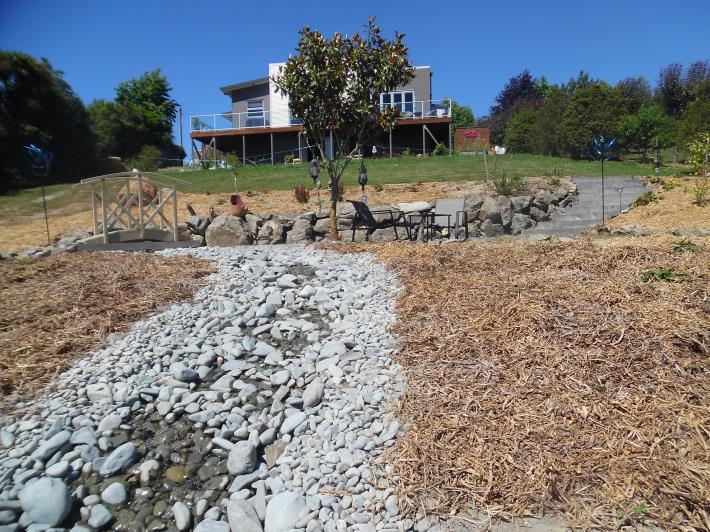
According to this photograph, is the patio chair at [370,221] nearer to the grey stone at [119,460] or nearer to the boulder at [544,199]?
the boulder at [544,199]

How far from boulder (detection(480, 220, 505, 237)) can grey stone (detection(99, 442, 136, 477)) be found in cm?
855

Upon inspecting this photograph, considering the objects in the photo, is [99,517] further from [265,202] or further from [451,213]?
[265,202]

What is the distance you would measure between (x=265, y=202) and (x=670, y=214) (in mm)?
8800

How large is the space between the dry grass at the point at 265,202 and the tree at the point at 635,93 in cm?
2372

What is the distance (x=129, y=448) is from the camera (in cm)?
271

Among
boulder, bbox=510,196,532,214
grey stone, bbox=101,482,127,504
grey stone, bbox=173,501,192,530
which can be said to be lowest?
grey stone, bbox=173,501,192,530

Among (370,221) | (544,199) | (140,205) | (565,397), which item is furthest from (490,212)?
(565,397)

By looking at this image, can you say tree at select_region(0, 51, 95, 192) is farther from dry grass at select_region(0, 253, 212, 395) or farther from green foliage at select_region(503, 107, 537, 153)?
green foliage at select_region(503, 107, 537, 153)

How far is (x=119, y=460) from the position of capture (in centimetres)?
264

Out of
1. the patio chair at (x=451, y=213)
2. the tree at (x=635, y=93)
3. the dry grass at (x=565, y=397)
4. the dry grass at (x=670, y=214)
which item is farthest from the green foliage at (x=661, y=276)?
the tree at (x=635, y=93)

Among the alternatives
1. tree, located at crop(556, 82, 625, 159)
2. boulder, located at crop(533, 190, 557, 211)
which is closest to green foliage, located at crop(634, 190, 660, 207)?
boulder, located at crop(533, 190, 557, 211)

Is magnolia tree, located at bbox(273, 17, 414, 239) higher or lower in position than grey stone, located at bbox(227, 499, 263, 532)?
higher

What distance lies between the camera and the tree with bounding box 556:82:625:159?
21.4 m

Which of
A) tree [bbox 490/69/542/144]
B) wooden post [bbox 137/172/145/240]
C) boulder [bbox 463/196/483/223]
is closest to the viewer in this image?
wooden post [bbox 137/172/145/240]
